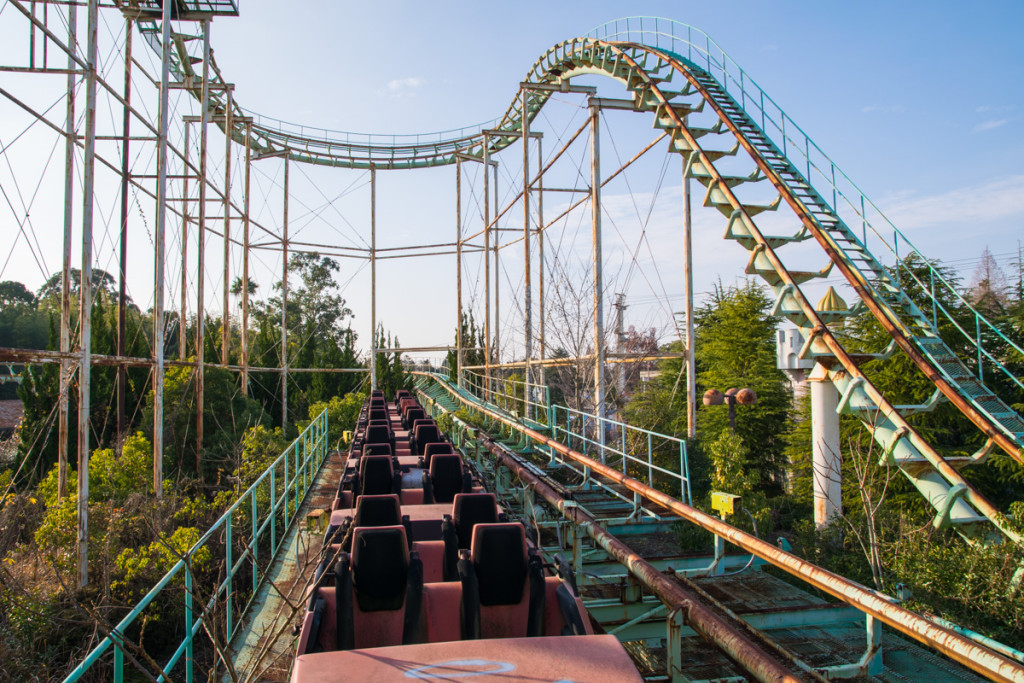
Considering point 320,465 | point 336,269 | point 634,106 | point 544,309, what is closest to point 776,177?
point 634,106

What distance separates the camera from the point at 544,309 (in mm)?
16875

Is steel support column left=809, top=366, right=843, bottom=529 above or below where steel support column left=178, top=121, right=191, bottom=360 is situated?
below

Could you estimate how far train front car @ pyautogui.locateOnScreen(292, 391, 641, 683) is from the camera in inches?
95.6

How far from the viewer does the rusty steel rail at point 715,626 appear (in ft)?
9.39

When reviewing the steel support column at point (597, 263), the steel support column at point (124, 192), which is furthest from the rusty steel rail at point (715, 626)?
the steel support column at point (124, 192)

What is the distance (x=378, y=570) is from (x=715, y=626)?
168 centimetres

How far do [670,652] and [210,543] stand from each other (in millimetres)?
10497

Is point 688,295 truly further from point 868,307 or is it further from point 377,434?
point 377,434

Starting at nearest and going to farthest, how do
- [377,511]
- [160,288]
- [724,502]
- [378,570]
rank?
[378,570], [377,511], [724,502], [160,288]

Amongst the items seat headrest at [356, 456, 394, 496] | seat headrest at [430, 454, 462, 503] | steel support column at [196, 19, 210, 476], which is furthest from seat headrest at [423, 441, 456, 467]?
steel support column at [196, 19, 210, 476]

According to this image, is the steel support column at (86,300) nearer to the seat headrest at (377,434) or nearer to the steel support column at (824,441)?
the seat headrest at (377,434)

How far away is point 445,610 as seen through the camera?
3643 millimetres

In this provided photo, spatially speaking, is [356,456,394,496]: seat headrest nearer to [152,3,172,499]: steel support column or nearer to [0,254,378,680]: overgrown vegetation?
[0,254,378,680]: overgrown vegetation

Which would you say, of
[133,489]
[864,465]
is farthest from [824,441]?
[133,489]
